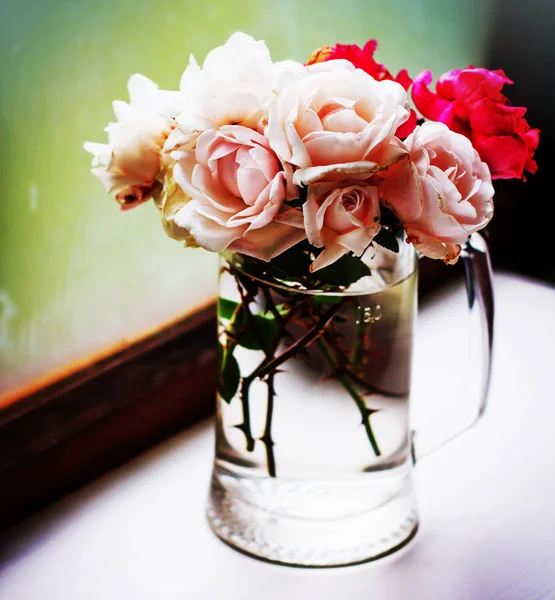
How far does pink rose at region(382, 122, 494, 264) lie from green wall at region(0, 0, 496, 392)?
0.32m

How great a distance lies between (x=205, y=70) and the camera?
44 centimetres

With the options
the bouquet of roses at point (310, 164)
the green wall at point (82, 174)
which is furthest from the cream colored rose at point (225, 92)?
the green wall at point (82, 174)

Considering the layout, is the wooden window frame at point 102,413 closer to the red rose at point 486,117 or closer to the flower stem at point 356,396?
the flower stem at point 356,396

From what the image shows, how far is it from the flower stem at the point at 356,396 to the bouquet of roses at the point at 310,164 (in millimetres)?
104

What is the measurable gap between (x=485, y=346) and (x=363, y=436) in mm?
133

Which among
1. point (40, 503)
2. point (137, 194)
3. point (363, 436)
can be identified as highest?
point (137, 194)

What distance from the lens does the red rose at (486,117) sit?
1.55ft

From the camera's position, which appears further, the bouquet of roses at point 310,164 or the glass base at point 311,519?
the glass base at point 311,519

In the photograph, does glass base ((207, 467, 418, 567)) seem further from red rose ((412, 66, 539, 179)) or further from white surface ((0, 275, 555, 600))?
red rose ((412, 66, 539, 179))

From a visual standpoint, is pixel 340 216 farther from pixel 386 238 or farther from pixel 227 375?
pixel 227 375

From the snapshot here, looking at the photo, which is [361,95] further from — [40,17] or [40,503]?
[40,503]

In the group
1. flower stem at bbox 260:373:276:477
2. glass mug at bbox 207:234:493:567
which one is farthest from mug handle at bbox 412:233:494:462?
flower stem at bbox 260:373:276:477

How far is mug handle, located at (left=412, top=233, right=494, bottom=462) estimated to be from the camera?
0.61 m

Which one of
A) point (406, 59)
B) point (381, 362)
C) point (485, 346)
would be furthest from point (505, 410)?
point (406, 59)
